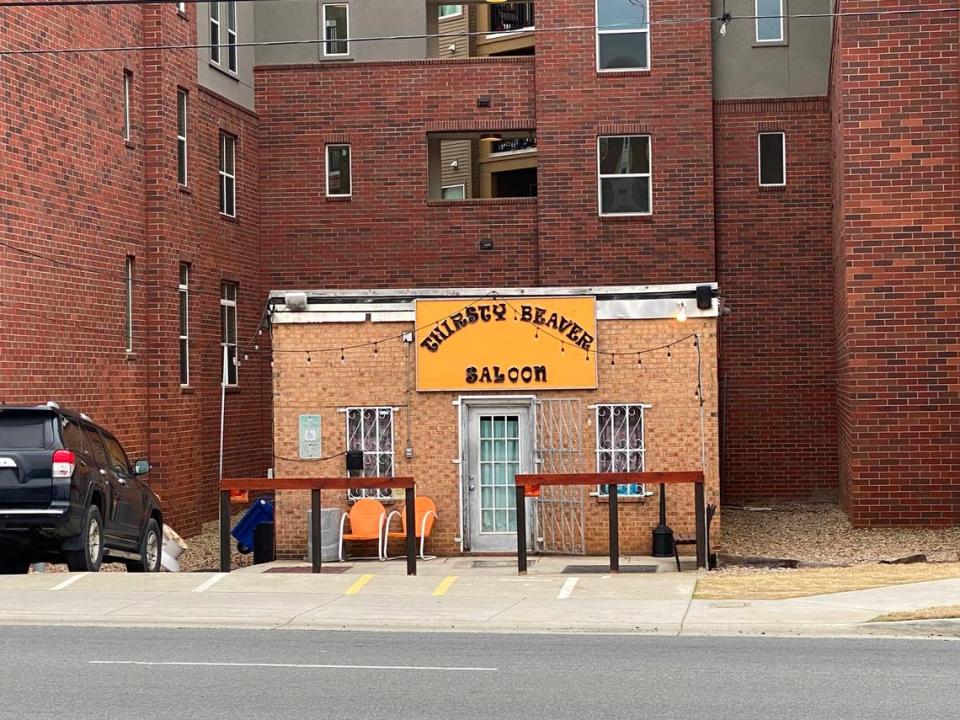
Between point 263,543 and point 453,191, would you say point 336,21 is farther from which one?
point 263,543

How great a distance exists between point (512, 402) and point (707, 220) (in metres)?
9.23

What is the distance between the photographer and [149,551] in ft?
64.5

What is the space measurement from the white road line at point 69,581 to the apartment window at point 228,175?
12.9 m

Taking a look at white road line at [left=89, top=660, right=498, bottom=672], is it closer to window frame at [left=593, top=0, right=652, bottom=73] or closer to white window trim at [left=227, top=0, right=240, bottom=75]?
white window trim at [left=227, top=0, right=240, bottom=75]

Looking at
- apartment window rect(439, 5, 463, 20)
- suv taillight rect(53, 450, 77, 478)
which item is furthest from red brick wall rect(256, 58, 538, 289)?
suv taillight rect(53, 450, 77, 478)

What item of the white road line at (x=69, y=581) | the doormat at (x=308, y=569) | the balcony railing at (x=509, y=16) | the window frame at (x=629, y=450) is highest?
the balcony railing at (x=509, y=16)

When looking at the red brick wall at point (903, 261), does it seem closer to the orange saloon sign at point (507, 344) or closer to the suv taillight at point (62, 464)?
the orange saloon sign at point (507, 344)

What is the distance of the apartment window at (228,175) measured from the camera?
93.5ft

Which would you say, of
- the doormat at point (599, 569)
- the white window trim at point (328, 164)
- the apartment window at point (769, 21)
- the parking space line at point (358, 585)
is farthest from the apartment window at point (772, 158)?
the parking space line at point (358, 585)

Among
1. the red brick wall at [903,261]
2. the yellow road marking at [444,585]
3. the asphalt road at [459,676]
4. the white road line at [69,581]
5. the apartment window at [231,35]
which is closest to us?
the asphalt road at [459,676]

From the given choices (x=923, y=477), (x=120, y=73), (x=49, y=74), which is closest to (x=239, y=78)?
(x=120, y=73)

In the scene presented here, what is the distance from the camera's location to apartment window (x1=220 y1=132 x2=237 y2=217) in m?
28.5

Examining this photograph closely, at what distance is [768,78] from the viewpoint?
29469 millimetres

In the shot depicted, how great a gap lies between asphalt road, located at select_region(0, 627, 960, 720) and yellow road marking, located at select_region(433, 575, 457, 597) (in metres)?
2.54
